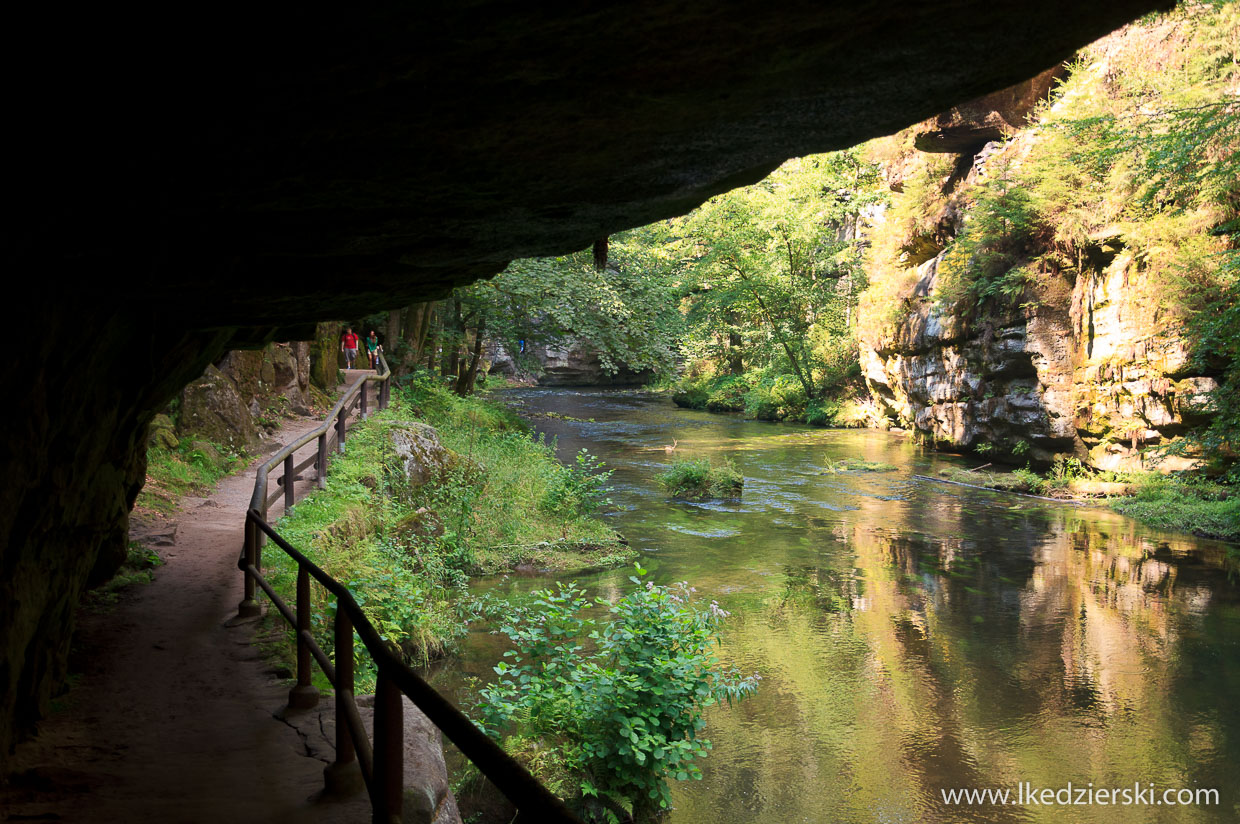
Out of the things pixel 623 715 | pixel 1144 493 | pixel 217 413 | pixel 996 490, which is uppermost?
pixel 217 413

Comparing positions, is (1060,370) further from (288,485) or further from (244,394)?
(244,394)

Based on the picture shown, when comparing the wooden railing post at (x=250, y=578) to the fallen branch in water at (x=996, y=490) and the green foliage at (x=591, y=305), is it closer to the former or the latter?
the green foliage at (x=591, y=305)

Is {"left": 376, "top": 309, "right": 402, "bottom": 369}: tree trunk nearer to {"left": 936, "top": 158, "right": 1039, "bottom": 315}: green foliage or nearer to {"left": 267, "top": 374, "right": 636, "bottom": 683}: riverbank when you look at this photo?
{"left": 267, "top": 374, "right": 636, "bottom": 683}: riverbank

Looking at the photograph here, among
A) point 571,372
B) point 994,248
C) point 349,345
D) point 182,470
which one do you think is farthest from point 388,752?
point 571,372

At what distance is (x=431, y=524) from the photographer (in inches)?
465

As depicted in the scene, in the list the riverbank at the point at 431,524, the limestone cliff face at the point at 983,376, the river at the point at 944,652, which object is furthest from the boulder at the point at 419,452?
the limestone cliff face at the point at 983,376

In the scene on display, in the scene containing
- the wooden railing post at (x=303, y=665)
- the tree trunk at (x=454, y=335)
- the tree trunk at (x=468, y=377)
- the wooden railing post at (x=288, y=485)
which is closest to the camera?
the wooden railing post at (x=303, y=665)

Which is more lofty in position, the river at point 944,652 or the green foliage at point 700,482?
the green foliage at point 700,482

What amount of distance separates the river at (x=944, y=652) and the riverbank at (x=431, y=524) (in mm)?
589

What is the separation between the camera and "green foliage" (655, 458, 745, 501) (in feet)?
58.0

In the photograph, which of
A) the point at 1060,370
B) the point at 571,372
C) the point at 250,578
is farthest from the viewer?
the point at 571,372

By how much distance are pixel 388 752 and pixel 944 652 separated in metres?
8.56

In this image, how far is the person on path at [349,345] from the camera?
2088cm

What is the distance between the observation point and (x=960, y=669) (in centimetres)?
912
